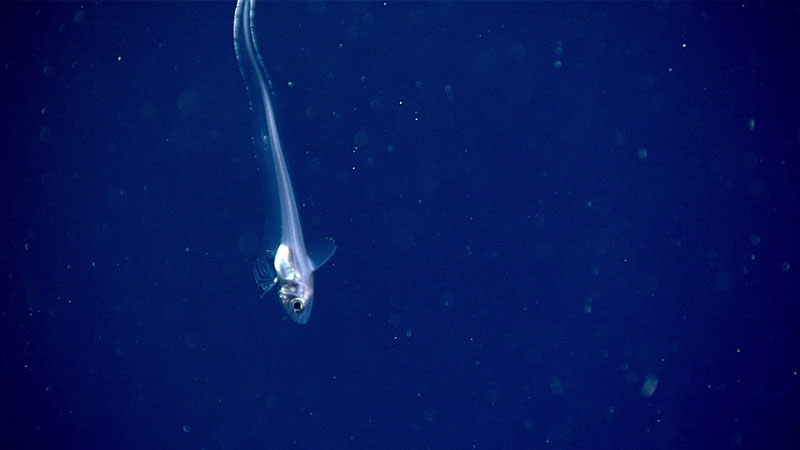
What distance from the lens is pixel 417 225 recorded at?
3.79 metres

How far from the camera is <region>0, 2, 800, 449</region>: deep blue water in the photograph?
3.75 meters

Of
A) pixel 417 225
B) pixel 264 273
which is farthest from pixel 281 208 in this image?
pixel 417 225

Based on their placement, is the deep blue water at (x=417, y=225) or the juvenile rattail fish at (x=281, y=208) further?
the deep blue water at (x=417, y=225)

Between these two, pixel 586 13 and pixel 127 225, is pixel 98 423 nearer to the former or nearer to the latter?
pixel 127 225

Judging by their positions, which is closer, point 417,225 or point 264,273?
point 264,273

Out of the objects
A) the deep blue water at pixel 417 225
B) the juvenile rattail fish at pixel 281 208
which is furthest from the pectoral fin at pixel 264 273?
the deep blue water at pixel 417 225

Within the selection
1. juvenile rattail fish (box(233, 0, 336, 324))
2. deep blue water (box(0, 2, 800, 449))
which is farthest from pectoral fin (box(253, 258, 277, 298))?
deep blue water (box(0, 2, 800, 449))

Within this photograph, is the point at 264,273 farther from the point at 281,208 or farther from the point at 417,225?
the point at 417,225

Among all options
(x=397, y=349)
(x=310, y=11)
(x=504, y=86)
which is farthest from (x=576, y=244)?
(x=310, y=11)

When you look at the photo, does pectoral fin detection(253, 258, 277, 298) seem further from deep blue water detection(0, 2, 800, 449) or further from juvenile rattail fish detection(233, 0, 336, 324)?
deep blue water detection(0, 2, 800, 449)

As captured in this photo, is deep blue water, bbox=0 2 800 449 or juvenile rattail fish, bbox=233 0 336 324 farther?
deep blue water, bbox=0 2 800 449

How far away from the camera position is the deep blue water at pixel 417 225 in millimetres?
3754

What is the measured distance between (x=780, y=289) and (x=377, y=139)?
3222 millimetres

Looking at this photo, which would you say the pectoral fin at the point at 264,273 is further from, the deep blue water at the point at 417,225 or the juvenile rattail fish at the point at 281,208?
the deep blue water at the point at 417,225
